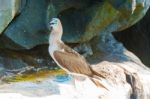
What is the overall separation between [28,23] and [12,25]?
110 millimetres

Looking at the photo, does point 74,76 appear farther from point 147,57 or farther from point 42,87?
point 147,57

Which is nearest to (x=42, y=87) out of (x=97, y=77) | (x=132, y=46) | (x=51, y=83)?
(x=51, y=83)

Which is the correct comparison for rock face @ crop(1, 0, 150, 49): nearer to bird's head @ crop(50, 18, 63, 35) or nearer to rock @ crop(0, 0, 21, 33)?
rock @ crop(0, 0, 21, 33)

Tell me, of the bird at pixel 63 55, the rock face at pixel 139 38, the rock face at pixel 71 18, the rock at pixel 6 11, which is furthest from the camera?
the rock face at pixel 139 38

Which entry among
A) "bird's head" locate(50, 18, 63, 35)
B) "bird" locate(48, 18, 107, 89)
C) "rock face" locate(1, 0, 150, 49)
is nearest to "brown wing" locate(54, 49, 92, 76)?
"bird" locate(48, 18, 107, 89)

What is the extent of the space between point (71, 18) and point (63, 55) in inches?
29.6

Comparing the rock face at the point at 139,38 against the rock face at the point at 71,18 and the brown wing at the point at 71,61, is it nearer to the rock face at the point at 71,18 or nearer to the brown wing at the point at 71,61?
the rock face at the point at 71,18

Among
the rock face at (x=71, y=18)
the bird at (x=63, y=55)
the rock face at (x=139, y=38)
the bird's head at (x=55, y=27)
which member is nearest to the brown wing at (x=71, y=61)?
the bird at (x=63, y=55)

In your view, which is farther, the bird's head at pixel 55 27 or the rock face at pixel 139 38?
the rock face at pixel 139 38

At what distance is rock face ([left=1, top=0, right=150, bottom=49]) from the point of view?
16.0ft

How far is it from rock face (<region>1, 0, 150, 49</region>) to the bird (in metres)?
0.47

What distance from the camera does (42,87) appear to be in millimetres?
4344

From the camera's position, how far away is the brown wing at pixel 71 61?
4348 millimetres

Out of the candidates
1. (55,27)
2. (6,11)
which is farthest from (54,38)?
(6,11)
